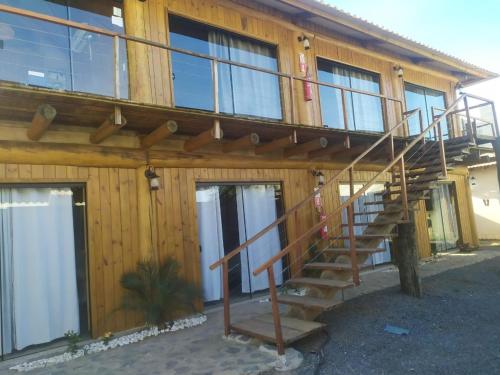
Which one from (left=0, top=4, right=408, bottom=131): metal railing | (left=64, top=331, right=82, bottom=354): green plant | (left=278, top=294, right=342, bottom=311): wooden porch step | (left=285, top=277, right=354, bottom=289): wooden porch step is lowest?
(left=64, top=331, right=82, bottom=354): green plant

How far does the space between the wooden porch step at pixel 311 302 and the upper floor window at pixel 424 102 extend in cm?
811

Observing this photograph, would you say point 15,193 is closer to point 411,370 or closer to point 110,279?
point 110,279

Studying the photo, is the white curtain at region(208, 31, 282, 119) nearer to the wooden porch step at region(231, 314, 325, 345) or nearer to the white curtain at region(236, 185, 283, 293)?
Answer: the white curtain at region(236, 185, 283, 293)

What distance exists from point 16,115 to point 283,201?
197 inches

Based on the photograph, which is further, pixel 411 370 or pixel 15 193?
pixel 15 193

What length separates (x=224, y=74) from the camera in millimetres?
7496

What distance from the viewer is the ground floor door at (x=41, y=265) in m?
4.89

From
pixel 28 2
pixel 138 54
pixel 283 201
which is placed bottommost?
pixel 283 201

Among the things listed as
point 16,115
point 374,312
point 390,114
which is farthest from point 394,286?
point 16,115

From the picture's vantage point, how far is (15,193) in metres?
5.08

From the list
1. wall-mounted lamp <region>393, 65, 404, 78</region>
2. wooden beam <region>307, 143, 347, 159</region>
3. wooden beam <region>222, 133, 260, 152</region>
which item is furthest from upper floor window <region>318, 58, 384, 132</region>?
wooden beam <region>222, 133, 260, 152</region>

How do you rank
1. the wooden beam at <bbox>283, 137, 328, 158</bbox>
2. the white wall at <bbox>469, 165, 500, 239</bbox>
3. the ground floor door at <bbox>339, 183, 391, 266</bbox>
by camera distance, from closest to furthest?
1. the wooden beam at <bbox>283, 137, 328, 158</bbox>
2. the ground floor door at <bbox>339, 183, 391, 266</bbox>
3. the white wall at <bbox>469, 165, 500, 239</bbox>

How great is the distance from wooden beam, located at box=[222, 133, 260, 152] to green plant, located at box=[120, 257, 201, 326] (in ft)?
7.55

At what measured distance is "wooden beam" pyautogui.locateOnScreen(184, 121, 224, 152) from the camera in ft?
18.8
